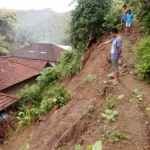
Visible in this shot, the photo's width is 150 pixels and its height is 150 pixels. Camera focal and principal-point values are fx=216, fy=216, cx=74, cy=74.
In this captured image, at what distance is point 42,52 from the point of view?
91.5 feet

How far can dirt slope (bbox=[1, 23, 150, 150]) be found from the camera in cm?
446

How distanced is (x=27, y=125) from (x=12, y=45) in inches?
1210

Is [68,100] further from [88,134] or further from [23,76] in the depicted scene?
[23,76]

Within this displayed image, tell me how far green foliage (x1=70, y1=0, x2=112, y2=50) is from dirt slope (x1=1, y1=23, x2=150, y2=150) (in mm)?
2365

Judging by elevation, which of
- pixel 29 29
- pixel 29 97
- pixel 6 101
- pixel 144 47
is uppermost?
pixel 144 47

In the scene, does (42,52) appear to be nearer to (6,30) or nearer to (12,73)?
(6,30)

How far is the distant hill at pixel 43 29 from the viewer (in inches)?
1826

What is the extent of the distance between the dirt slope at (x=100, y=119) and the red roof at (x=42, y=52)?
1819cm

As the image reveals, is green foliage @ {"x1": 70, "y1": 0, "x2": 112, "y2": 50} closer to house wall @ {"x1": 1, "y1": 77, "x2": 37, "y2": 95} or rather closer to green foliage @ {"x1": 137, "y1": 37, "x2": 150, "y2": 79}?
green foliage @ {"x1": 137, "y1": 37, "x2": 150, "y2": 79}

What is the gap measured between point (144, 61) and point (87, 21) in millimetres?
3927

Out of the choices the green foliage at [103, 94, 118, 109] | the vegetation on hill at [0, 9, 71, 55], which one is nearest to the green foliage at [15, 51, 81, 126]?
the green foliage at [103, 94, 118, 109]

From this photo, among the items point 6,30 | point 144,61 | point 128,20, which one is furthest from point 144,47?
point 6,30

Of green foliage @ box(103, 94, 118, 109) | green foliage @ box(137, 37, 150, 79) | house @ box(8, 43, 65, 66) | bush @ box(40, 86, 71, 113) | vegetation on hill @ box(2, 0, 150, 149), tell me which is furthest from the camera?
house @ box(8, 43, 65, 66)

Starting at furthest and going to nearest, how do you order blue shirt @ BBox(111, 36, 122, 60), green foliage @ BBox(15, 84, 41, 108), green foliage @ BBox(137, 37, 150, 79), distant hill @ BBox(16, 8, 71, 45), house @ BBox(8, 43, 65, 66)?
distant hill @ BBox(16, 8, 71, 45), house @ BBox(8, 43, 65, 66), green foliage @ BBox(15, 84, 41, 108), green foliage @ BBox(137, 37, 150, 79), blue shirt @ BBox(111, 36, 122, 60)
